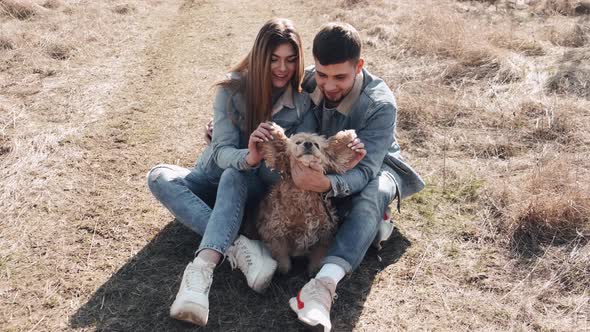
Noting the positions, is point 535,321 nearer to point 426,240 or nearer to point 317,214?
point 426,240

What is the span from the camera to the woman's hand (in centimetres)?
309

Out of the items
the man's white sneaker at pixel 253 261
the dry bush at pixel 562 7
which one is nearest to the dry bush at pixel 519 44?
the dry bush at pixel 562 7

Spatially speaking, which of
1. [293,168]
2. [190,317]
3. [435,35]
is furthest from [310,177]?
[435,35]

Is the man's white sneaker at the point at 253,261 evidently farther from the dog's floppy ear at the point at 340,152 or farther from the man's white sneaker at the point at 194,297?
the dog's floppy ear at the point at 340,152

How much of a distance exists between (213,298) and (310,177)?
997mm

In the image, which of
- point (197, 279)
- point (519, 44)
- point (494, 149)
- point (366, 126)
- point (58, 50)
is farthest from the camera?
point (58, 50)

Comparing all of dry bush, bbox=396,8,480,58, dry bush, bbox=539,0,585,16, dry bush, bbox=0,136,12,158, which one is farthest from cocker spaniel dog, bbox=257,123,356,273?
dry bush, bbox=539,0,585,16

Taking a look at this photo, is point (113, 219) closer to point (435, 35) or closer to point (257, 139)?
point (257, 139)

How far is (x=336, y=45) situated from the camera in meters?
3.25

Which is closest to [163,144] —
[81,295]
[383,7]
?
[81,295]

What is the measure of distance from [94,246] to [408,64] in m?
5.13

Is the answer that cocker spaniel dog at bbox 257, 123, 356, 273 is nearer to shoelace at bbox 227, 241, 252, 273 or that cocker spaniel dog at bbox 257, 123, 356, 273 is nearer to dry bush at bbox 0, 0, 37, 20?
shoelace at bbox 227, 241, 252, 273

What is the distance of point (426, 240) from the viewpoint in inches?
151

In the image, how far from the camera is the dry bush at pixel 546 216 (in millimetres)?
3650
